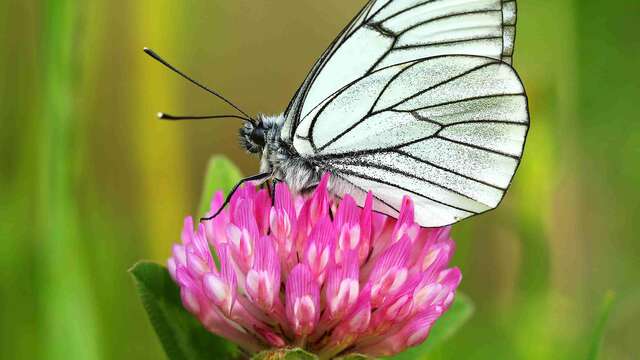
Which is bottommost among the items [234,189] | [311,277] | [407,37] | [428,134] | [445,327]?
[445,327]

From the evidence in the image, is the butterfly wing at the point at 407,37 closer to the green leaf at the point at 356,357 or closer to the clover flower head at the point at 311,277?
the clover flower head at the point at 311,277

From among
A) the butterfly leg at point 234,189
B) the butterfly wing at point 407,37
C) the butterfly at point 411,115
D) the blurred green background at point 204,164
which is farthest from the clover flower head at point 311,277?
the blurred green background at point 204,164

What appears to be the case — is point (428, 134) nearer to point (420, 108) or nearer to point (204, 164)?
point (420, 108)

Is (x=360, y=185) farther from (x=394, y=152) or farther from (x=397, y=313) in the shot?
(x=397, y=313)

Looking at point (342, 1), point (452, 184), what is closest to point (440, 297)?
point (452, 184)

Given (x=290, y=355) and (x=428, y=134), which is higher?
(x=428, y=134)

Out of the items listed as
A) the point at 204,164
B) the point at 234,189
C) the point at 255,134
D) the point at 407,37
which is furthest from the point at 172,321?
the point at 204,164
